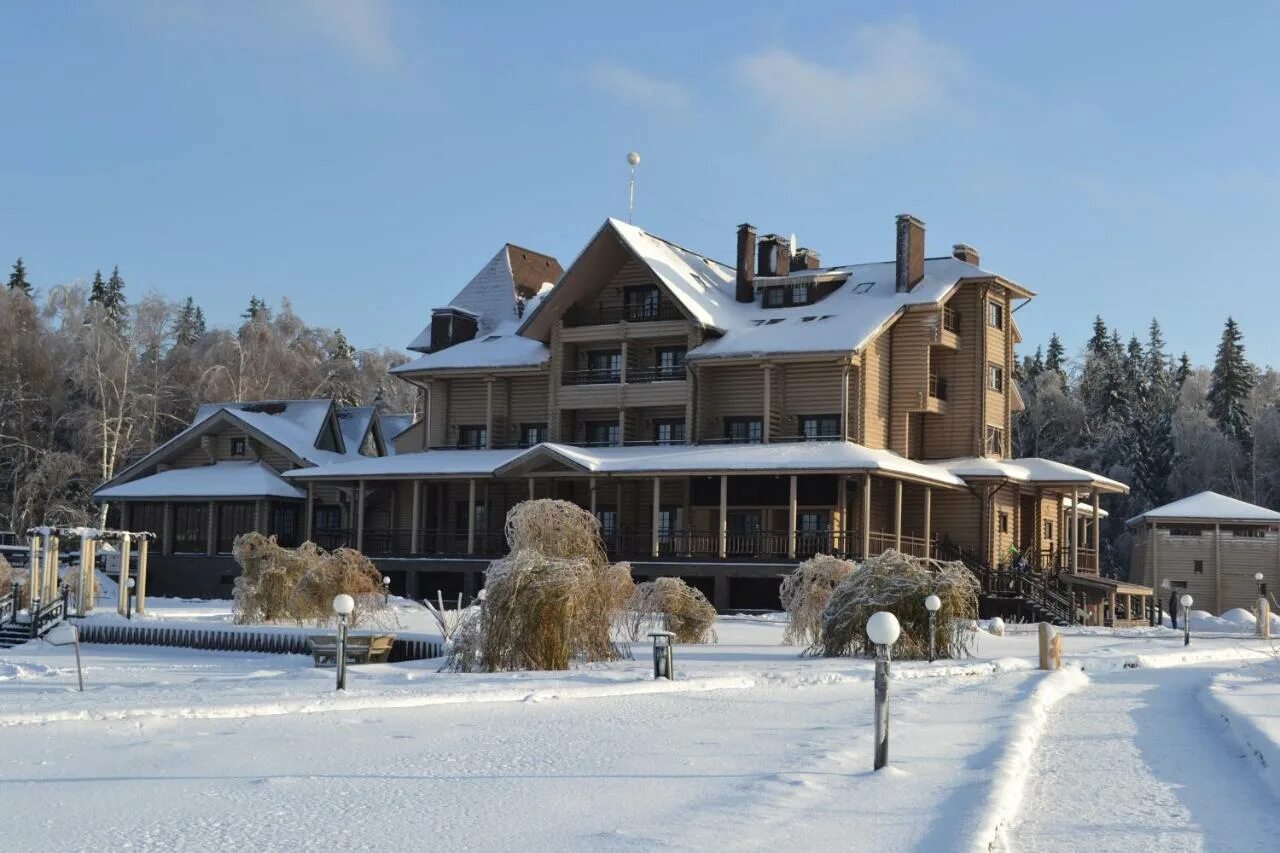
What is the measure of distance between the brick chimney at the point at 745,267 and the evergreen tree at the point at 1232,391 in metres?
38.8

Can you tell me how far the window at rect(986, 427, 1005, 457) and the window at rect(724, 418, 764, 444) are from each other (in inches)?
284

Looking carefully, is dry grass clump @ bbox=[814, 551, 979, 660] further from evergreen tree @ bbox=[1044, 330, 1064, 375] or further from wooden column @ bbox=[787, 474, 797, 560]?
evergreen tree @ bbox=[1044, 330, 1064, 375]

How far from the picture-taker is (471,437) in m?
47.9

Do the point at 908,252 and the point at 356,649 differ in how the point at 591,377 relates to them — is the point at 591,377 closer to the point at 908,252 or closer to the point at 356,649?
the point at 908,252

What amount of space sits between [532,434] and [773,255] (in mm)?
9619

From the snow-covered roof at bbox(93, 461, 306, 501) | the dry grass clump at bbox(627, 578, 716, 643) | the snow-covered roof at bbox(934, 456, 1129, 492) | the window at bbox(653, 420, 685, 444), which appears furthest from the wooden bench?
the snow-covered roof at bbox(93, 461, 306, 501)

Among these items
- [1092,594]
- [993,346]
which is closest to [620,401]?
[993,346]

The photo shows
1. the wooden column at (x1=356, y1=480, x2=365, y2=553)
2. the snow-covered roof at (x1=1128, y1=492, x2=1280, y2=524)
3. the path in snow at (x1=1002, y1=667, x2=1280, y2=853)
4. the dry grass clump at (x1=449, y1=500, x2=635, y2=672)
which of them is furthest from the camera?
the snow-covered roof at (x1=1128, y1=492, x2=1280, y2=524)

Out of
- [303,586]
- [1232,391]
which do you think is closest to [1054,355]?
[1232,391]

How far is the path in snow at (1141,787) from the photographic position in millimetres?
8602

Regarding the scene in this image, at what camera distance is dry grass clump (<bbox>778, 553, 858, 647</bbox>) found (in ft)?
81.2

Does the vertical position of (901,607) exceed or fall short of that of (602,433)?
it falls short

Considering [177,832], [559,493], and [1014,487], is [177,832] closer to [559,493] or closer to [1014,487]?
[559,493]

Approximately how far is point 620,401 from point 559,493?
329 centimetres
